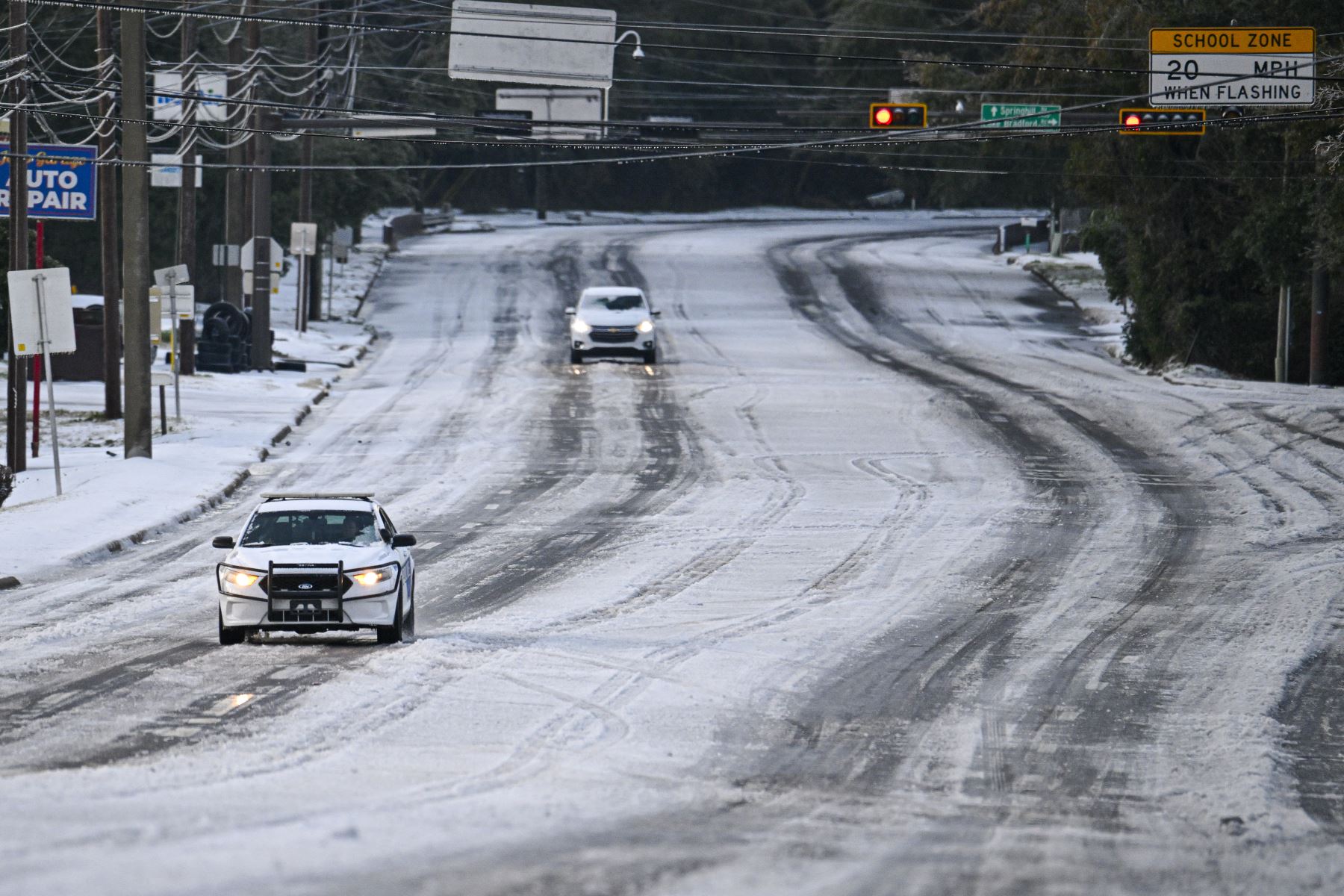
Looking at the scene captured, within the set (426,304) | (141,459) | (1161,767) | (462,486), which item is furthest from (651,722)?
(426,304)

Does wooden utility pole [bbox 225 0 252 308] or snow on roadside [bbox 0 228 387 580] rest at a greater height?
wooden utility pole [bbox 225 0 252 308]

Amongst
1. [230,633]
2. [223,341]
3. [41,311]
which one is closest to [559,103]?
[223,341]

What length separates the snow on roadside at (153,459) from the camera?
21.9 meters

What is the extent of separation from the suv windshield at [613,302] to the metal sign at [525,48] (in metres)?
11.0

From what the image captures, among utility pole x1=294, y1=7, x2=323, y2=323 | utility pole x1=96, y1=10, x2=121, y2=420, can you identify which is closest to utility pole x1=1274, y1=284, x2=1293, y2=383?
utility pole x1=294, y1=7, x2=323, y2=323

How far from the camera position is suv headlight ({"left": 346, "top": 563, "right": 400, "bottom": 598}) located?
14.8 metres

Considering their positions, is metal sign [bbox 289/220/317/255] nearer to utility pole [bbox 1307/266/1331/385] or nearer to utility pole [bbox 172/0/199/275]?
utility pole [bbox 172/0/199/275]

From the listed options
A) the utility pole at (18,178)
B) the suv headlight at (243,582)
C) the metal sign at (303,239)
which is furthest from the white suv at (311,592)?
the metal sign at (303,239)

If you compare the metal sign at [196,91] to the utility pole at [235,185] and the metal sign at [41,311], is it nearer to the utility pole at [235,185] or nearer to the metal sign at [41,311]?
the utility pole at [235,185]

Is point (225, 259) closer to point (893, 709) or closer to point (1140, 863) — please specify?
point (893, 709)

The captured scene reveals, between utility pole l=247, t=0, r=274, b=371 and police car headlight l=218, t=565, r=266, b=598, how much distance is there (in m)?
25.9

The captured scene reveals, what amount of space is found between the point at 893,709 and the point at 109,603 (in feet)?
27.3

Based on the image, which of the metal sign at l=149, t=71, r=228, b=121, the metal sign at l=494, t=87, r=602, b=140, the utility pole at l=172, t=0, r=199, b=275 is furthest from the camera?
the metal sign at l=149, t=71, r=228, b=121

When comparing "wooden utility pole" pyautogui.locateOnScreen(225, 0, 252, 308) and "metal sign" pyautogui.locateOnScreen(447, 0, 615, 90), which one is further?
"wooden utility pole" pyautogui.locateOnScreen(225, 0, 252, 308)
